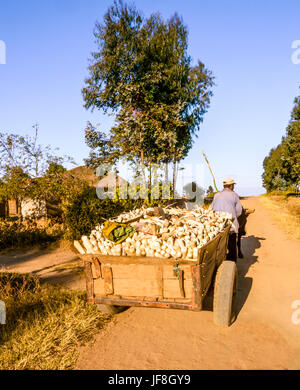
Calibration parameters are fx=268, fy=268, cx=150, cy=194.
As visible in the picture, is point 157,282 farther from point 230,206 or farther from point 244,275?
point 244,275

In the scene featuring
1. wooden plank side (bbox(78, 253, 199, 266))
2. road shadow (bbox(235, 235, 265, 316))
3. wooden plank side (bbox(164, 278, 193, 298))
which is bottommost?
road shadow (bbox(235, 235, 265, 316))

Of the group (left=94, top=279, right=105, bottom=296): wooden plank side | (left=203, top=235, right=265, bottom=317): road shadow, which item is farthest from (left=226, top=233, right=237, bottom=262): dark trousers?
(left=94, top=279, right=105, bottom=296): wooden plank side

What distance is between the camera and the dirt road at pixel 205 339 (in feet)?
10.0

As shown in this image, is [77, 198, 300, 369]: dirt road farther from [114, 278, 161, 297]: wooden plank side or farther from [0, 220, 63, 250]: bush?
[0, 220, 63, 250]: bush

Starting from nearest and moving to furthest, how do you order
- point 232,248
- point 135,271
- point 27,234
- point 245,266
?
point 135,271
point 232,248
point 245,266
point 27,234

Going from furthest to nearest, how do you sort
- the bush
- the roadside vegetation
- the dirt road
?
the roadside vegetation → the bush → the dirt road

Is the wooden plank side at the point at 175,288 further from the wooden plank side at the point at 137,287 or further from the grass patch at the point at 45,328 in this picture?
the grass patch at the point at 45,328

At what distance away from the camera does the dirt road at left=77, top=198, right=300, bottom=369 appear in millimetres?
3051

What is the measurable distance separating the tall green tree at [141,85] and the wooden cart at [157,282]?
11653 mm

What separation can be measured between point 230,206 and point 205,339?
10.3 ft

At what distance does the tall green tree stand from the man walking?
8828mm

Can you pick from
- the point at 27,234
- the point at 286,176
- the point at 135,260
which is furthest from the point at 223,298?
the point at 286,176

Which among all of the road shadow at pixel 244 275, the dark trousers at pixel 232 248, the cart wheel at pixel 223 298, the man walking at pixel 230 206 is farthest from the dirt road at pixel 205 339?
the man walking at pixel 230 206

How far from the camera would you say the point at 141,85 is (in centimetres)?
1495
